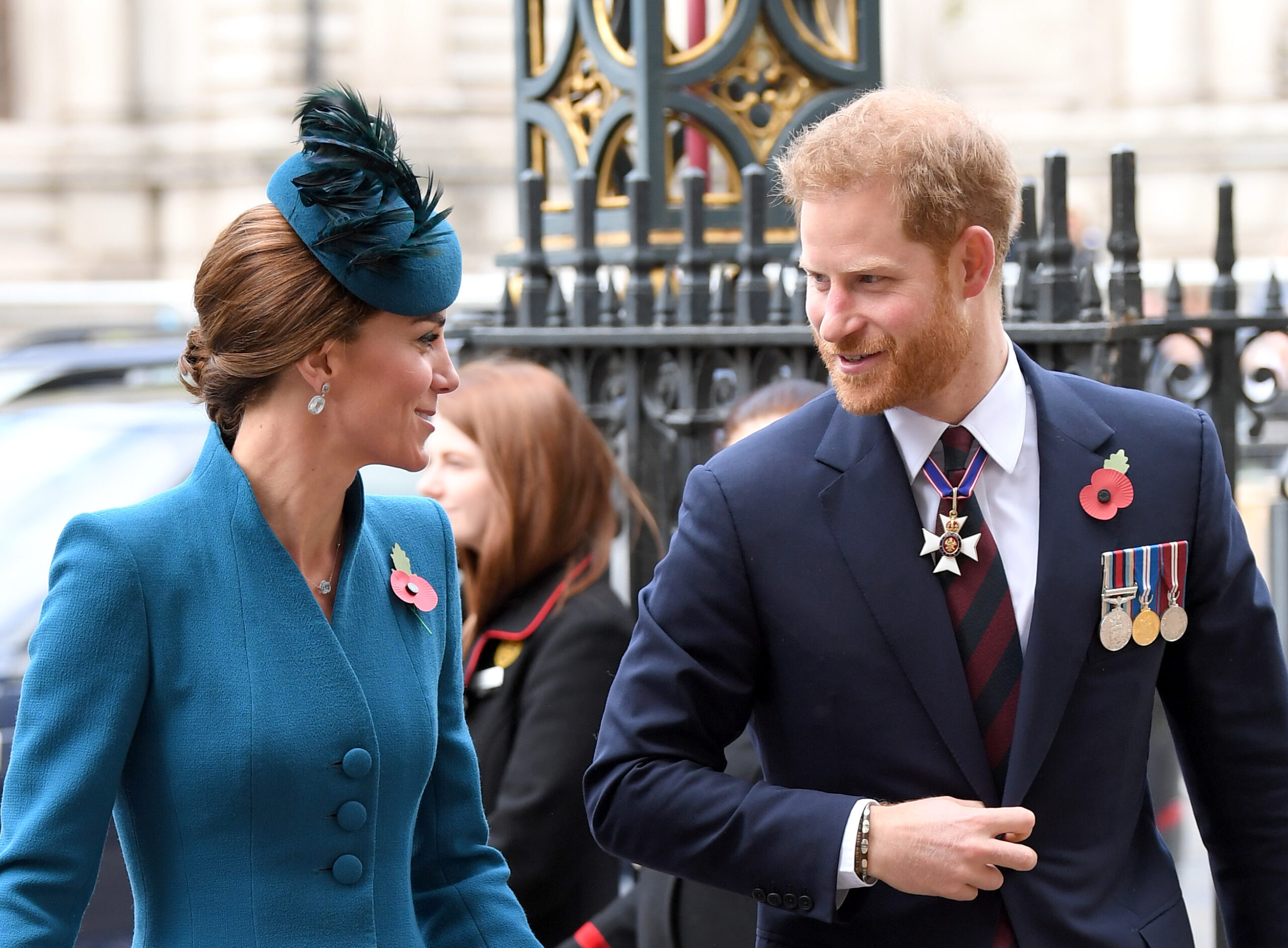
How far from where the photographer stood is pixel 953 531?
229cm

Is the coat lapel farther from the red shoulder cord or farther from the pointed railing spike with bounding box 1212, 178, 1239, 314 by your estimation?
the pointed railing spike with bounding box 1212, 178, 1239, 314

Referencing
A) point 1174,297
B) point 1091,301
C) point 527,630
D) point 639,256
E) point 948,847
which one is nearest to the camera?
point 948,847

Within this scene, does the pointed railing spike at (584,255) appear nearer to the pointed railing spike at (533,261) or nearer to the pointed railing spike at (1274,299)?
the pointed railing spike at (533,261)

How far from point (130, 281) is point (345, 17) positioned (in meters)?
3.84

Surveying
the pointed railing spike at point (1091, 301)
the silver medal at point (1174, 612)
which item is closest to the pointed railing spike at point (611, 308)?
the pointed railing spike at point (1091, 301)

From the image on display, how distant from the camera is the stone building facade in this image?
64.0 ft

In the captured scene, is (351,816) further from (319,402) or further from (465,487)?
(465,487)

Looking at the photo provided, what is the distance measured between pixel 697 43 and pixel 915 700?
3.02 meters

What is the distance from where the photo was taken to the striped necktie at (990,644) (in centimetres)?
225

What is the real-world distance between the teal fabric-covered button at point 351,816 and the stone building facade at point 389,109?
1698 centimetres


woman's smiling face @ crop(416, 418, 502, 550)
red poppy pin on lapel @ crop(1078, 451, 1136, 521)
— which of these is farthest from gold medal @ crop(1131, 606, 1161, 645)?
woman's smiling face @ crop(416, 418, 502, 550)

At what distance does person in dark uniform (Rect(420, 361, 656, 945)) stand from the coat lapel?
54.1 inches

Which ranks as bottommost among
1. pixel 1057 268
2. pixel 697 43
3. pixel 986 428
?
pixel 986 428

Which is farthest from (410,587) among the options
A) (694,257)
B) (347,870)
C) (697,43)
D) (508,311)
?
(697,43)
